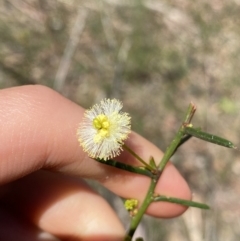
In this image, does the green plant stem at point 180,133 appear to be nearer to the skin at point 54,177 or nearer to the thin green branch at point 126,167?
the thin green branch at point 126,167

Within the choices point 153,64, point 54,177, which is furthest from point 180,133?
point 153,64

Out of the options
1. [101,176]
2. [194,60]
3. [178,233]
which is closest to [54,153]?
[101,176]

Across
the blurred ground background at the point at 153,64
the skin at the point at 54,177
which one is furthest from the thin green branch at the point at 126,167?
the blurred ground background at the point at 153,64

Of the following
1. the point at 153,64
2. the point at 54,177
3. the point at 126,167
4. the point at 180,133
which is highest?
the point at 153,64

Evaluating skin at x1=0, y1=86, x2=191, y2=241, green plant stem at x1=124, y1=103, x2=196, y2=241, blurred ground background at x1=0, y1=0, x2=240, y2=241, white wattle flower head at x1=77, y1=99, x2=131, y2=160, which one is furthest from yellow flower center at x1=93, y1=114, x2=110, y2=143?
blurred ground background at x1=0, y1=0, x2=240, y2=241

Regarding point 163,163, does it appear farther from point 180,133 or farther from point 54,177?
point 54,177

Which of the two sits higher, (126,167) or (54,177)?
(126,167)
